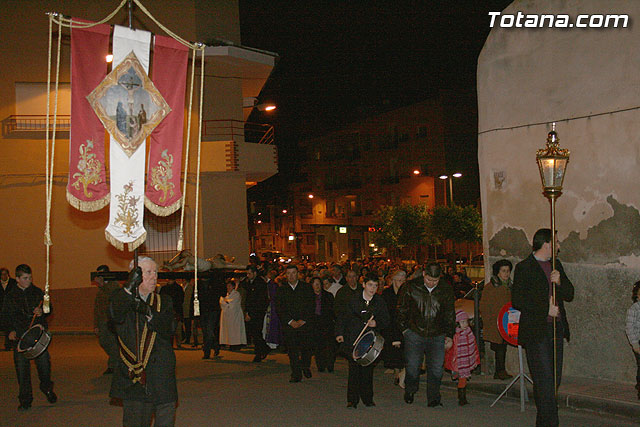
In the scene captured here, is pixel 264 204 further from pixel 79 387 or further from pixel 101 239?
pixel 79 387

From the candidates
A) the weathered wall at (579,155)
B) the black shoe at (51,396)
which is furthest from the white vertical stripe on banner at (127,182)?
the weathered wall at (579,155)

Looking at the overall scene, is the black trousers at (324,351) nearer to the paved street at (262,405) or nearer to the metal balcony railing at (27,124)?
the paved street at (262,405)

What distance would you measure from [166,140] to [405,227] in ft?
142

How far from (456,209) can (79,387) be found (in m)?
36.8

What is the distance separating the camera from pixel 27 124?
72.6 feet

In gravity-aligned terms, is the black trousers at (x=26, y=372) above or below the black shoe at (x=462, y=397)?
above

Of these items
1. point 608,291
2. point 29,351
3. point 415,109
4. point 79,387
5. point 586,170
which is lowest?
point 79,387

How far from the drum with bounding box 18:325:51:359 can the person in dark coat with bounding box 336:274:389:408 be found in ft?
12.9

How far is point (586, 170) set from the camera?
1034 cm

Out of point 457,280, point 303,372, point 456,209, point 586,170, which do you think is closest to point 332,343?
point 303,372

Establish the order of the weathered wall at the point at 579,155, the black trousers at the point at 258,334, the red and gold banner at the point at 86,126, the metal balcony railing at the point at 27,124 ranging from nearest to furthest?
1. the red and gold banner at the point at 86,126
2. the weathered wall at the point at 579,155
3. the black trousers at the point at 258,334
4. the metal balcony railing at the point at 27,124

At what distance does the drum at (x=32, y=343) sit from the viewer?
9.32 meters

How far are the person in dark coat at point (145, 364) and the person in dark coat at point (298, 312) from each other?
5.52 metres

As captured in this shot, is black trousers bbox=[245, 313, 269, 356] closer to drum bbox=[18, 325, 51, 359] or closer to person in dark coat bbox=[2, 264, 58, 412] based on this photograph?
person in dark coat bbox=[2, 264, 58, 412]
